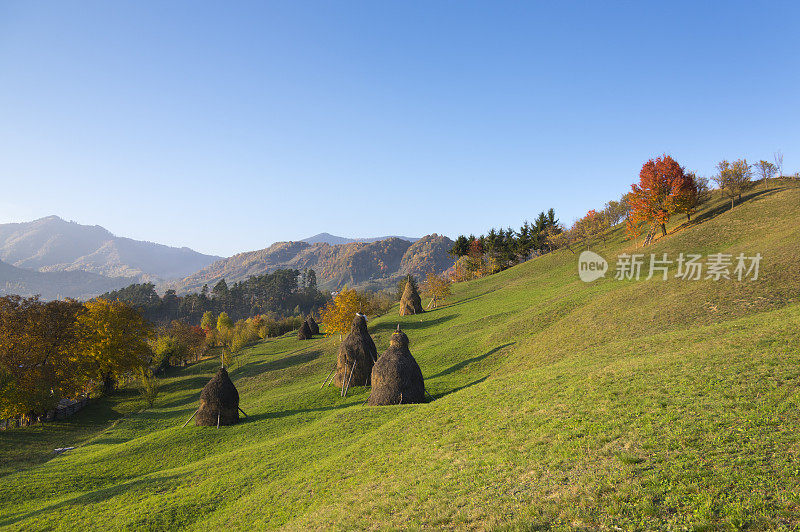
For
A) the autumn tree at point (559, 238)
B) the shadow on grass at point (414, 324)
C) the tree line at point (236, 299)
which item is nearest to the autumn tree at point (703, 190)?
the autumn tree at point (559, 238)

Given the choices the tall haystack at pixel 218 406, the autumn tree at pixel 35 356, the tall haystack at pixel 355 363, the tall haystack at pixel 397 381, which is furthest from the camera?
A: the autumn tree at pixel 35 356

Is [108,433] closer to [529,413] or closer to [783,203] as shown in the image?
[529,413]

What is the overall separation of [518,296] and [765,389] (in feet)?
138

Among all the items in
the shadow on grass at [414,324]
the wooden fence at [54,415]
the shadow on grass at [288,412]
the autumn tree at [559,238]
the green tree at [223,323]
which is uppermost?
the autumn tree at [559,238]

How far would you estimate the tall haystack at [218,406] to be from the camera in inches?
1050

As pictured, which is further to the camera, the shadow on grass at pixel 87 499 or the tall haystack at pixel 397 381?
the tall haystack at pixel 397 381

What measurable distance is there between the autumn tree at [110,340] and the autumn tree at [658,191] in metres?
85.7

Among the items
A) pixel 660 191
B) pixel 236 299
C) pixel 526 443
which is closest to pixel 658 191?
pixel 660 191

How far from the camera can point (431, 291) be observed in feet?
221

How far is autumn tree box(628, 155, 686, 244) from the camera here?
194ft

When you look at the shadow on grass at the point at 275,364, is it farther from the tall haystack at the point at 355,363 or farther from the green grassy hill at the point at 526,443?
the tall haystack at the point at 355,363

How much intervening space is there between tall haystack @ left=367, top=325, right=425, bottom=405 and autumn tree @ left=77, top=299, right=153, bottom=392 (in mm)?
42574

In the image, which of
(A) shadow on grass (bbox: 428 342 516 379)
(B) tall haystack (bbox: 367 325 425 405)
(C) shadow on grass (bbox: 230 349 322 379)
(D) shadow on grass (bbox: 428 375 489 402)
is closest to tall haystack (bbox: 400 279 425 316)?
(C) shadow on grass (bbox: 230 349 322 379)

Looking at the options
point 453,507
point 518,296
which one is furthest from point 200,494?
point 518,296
